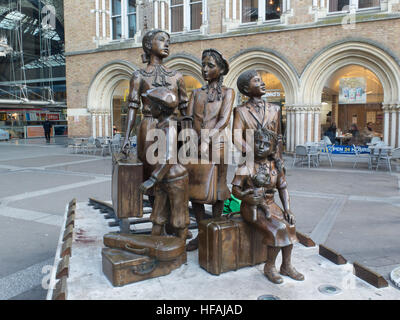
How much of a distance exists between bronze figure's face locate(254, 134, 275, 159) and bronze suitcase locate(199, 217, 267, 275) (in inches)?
22.2

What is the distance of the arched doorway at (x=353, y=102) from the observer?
13227mm

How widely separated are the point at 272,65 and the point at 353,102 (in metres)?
3.28

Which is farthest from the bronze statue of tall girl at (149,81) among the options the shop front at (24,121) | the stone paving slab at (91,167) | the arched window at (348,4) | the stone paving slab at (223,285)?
the shop front at (24,121)

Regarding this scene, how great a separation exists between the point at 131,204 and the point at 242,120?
125 cm

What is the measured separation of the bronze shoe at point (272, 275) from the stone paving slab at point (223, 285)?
3cm

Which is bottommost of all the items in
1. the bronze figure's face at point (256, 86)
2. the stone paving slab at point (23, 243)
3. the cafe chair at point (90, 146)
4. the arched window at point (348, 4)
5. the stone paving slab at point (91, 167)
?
the stone paving slab at point (23, 243)

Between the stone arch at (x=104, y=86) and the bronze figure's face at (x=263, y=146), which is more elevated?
the stone arch at (x=104, y=86)

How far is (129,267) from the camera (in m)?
2.68

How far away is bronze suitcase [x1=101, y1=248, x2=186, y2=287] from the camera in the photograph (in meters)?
2.64

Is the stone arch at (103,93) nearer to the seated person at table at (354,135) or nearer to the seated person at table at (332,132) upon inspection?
the seated person at table at (332,132)

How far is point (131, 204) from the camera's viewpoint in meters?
3.37

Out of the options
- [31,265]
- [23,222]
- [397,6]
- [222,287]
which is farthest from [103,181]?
[397,6]
